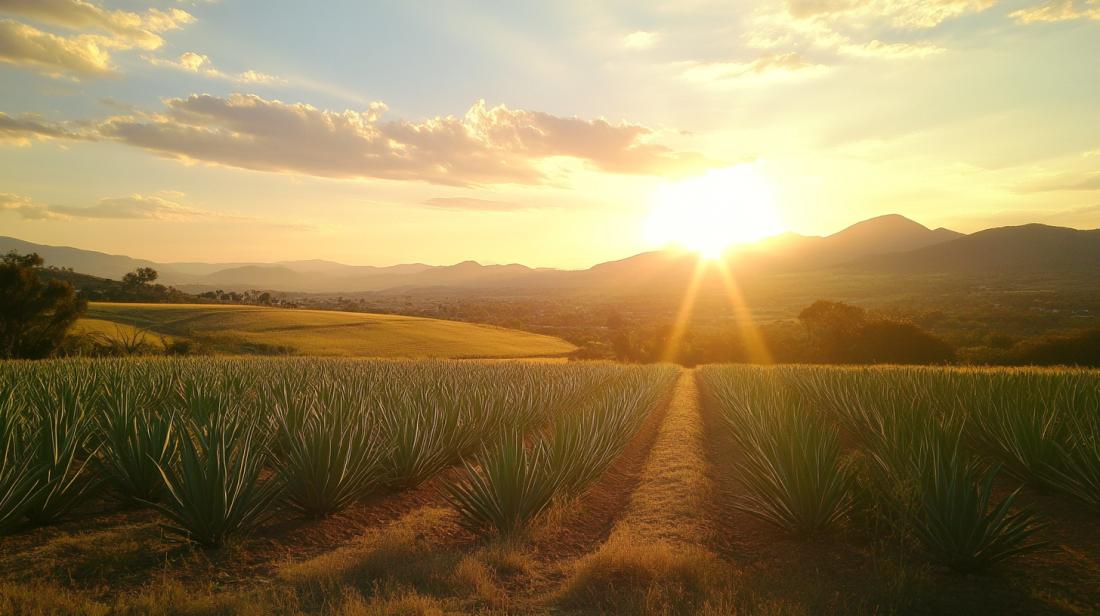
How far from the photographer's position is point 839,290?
85.4 meters

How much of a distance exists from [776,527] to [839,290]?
295ft

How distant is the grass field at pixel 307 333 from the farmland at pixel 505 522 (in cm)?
2996

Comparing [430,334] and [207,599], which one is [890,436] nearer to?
[207,599]

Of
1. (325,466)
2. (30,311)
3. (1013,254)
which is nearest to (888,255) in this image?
(1013,254)

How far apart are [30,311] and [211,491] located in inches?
1279

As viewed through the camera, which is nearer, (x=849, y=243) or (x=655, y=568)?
(x=655, y=568)

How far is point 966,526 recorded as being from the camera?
4.24m

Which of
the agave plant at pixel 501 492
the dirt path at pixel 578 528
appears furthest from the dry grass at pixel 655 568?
the agave plant at pixel 501 492

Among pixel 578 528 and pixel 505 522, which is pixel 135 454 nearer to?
pixel 505 522

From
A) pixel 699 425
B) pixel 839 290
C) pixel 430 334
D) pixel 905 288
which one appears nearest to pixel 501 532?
pixel 699 425

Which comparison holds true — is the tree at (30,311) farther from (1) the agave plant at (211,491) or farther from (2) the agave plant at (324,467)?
(1) the agave plant at (211,491)

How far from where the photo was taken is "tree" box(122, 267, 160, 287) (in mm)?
61822

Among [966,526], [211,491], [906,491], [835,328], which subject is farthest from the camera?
[835,328]

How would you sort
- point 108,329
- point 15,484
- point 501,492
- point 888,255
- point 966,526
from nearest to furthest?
point 15,484, point 966,526, point 501,492, point 108,329, point 888,255
